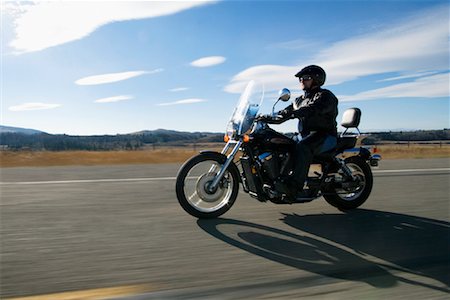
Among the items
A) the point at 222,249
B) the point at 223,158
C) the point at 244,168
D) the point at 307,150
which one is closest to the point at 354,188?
the point at 307,150

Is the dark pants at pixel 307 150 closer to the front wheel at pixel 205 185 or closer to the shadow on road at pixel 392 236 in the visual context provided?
the shadow on road at pixel 392 236

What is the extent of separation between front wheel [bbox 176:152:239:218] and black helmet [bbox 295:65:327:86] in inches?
66.8

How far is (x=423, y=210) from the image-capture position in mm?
6078

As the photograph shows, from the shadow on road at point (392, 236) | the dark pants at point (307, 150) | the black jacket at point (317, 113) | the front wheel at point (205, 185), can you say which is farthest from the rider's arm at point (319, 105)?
the shadow on road at point (392, 236)

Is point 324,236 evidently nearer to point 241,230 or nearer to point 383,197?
point 241,230

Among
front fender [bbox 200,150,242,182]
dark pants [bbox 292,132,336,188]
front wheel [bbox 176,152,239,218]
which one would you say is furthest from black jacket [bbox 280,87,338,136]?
front wheel [bbox 176,152,239,218]

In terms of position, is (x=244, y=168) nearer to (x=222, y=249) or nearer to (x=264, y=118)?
(x=264, y=118)

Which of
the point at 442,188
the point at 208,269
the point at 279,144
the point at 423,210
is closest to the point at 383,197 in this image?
the point at 423,210

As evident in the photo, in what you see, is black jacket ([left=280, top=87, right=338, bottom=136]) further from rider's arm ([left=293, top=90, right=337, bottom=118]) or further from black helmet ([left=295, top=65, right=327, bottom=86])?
black helmet ([left=295, top=65, right=327, bottom=86])

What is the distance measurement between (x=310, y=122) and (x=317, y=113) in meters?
0.16

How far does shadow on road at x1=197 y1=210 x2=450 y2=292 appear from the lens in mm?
3546

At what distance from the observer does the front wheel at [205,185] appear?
5266 mm

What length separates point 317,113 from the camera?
18.5ft

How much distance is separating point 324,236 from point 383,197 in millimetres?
3016
